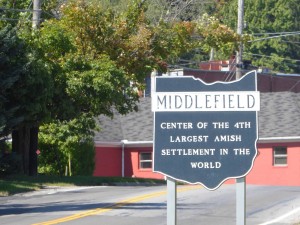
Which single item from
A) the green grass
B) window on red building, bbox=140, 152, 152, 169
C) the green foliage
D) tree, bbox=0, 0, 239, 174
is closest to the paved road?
the green grass

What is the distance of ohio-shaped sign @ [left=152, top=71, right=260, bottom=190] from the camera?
9.70 m

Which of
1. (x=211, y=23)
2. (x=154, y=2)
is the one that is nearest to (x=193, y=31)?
(x=211, y=23)

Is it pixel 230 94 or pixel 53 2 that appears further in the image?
pixel 53 2

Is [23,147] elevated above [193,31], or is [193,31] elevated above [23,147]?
[193,31]

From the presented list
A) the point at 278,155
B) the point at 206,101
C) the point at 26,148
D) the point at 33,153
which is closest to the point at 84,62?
the point at 26,148

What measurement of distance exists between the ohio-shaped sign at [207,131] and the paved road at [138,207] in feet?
25.0

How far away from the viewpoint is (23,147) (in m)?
30.7

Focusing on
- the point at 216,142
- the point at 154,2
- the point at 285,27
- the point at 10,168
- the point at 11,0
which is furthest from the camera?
the point at 285,27

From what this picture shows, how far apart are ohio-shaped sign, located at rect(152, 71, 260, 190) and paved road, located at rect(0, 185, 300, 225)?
25.0ft

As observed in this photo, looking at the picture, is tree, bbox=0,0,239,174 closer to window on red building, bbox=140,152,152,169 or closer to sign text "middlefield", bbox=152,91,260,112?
window on red building, bbox=140,152,152,169

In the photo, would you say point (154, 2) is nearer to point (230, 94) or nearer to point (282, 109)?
Result: point (282, 109)

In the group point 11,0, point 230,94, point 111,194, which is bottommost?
point 111,194

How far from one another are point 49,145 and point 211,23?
913 cm

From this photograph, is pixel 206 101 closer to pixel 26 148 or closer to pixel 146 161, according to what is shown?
pixel 26 148
